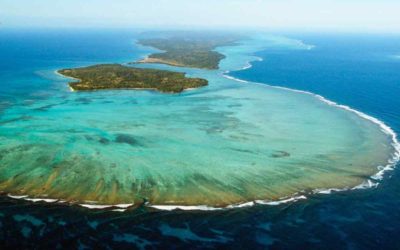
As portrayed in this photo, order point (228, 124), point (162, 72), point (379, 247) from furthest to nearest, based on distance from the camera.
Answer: point (162, 72), point (228, 124), point (379, 247)

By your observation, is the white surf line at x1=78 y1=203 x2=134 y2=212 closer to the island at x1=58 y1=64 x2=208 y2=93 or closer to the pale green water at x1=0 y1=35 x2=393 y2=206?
the pale green water at x1=0 y1=35 x2=393 y2=206

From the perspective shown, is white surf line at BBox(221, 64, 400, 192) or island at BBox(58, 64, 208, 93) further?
island at BBox(58, 64, 208, 93)

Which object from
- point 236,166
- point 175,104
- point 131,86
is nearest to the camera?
point 236,166

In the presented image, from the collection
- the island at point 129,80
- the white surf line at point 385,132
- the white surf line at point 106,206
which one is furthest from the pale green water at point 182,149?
the island at point 129,80

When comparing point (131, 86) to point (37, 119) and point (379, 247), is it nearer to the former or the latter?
point (37, 119)

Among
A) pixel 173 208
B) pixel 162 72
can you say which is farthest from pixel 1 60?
pixel 173 208

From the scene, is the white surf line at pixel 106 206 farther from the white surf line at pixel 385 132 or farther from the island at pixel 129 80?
the island at pixel 129 80

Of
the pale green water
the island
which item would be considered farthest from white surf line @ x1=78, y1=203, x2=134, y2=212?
the island
